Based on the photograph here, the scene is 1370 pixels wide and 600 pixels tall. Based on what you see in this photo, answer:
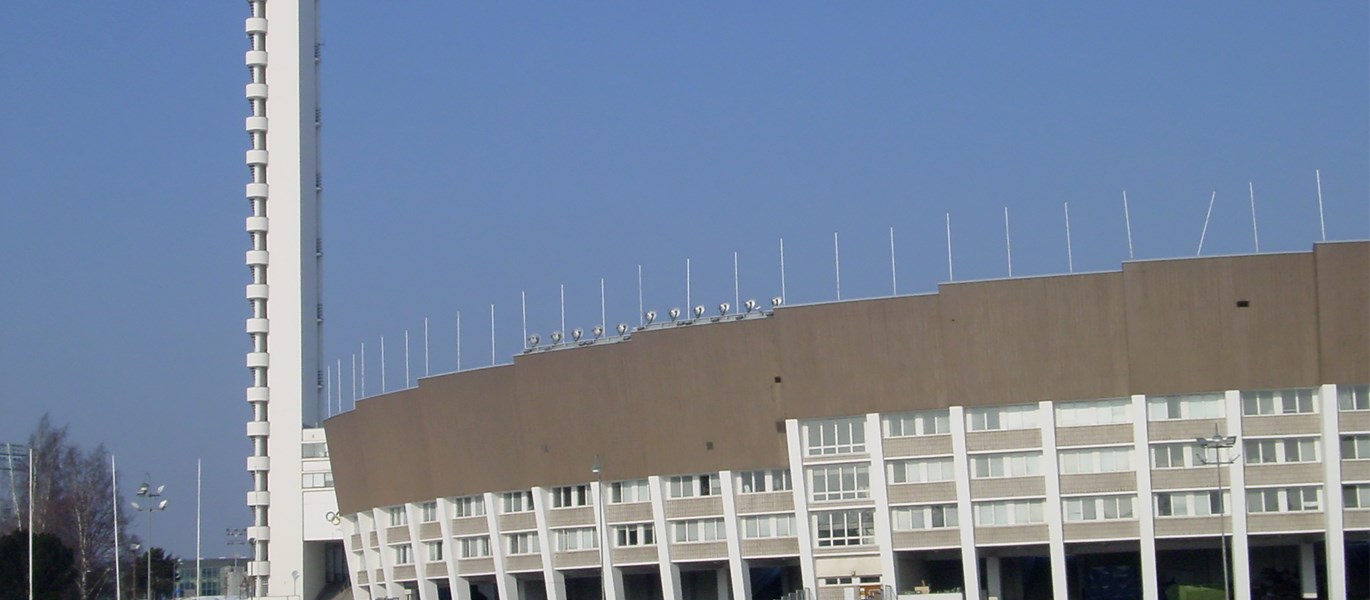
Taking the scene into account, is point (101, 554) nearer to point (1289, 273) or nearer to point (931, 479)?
point (931, 479)

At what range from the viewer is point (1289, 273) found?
2849 inches

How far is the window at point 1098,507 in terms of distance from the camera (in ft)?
247

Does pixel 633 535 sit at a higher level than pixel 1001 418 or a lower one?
lower

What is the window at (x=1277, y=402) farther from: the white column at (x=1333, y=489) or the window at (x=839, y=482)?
the window at (x=839, y=482)

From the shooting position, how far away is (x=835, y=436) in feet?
261

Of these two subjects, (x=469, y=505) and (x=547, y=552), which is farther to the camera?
(x=469, y=505)

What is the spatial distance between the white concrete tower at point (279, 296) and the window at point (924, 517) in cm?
4682

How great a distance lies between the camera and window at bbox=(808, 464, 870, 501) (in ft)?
259

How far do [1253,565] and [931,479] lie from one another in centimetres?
1651

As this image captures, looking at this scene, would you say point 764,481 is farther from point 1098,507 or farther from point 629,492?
point 1098,507

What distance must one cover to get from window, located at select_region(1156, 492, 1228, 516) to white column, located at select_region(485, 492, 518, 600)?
35.8 m

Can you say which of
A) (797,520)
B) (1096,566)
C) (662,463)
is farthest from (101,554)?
(1096,566)

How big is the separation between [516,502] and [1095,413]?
32.8 metres

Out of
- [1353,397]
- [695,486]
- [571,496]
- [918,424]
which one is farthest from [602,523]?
[1353,397]
